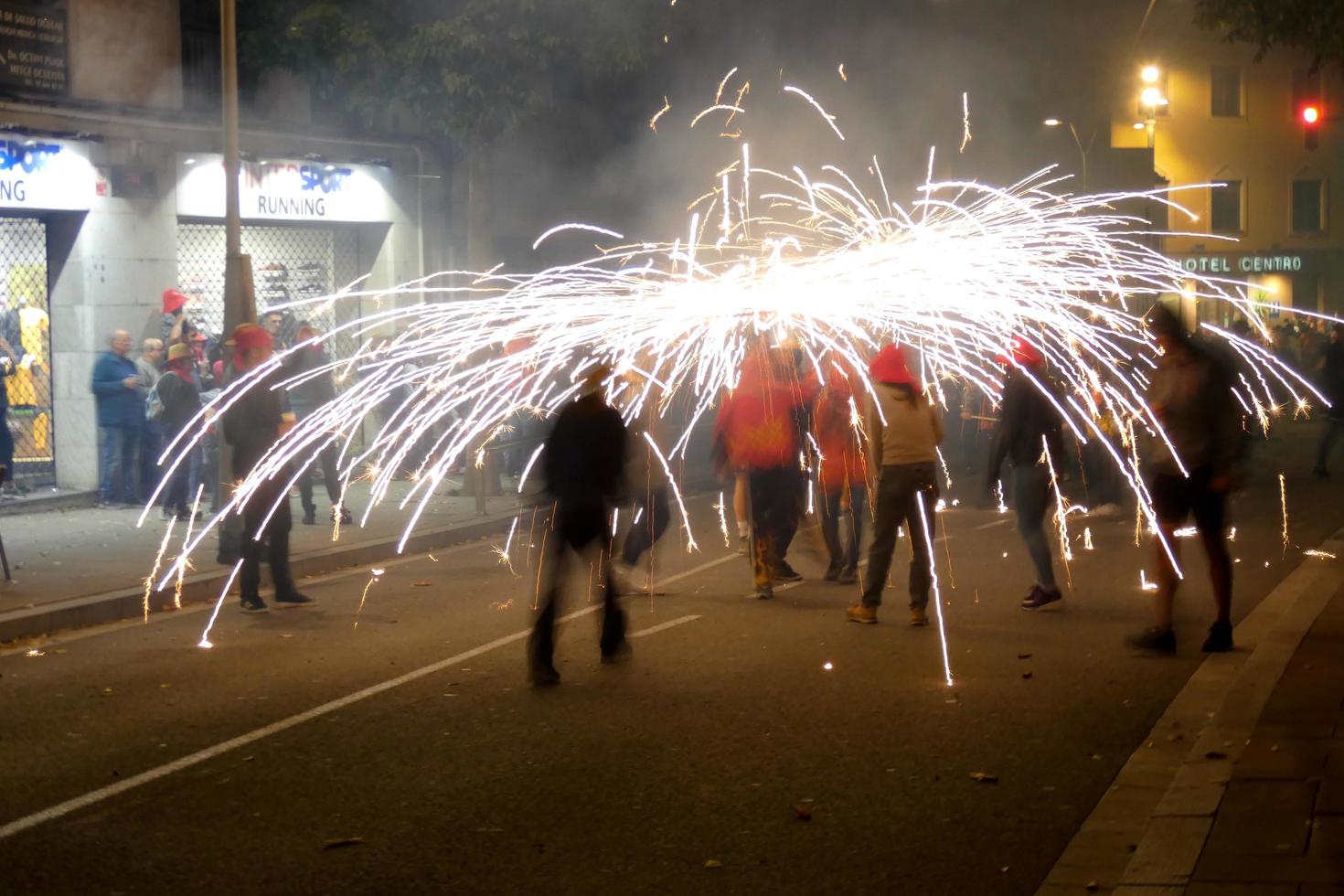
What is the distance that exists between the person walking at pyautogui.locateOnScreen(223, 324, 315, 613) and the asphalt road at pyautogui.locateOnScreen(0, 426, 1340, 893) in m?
0.28

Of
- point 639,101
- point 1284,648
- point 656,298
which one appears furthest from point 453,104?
Answer: point 1284,648

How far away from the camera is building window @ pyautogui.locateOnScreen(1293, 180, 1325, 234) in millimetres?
57844

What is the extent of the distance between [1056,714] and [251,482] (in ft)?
18.7

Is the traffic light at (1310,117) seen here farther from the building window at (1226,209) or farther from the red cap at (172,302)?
the building window at (1226,209)

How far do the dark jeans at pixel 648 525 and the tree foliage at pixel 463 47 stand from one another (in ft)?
27.6

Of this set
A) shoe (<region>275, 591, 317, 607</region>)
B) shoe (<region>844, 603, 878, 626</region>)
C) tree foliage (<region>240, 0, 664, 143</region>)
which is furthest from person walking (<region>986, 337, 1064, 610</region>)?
tree foliage (<region>240, 0, 664, 143</region>)

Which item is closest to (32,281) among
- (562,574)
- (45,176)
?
(45,176)

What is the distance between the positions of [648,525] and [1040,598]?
2.62 meters

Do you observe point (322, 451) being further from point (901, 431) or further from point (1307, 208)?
point (1307, 208)

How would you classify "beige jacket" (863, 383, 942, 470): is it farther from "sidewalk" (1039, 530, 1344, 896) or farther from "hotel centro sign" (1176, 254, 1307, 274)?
"hotel centro sign" (1176, 254, 1307, 274)

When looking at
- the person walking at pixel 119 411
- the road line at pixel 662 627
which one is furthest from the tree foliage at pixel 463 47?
the road line at pixel 662 627

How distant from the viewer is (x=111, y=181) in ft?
58.0

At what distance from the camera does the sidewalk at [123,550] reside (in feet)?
35.4

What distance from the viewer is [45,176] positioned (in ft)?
55.2
